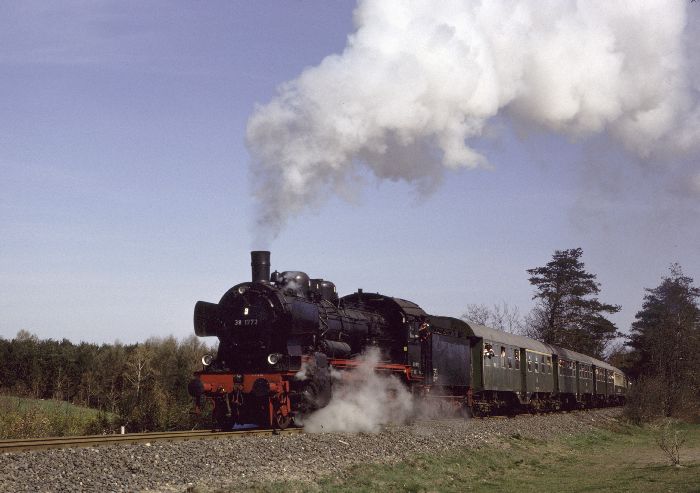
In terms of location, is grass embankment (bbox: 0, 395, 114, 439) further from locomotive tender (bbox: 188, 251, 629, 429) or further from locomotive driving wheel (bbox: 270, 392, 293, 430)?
locomotive driving wheel (bbox: 270, 392, 293, 430)

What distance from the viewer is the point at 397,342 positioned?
76.8 ft

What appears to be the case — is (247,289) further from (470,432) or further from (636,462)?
(636,462)

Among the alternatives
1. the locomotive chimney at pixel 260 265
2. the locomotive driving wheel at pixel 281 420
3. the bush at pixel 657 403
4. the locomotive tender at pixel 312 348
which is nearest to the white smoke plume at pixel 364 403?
the locomotive tender at pixel 312 348

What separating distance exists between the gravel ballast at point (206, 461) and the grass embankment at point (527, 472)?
483 mm

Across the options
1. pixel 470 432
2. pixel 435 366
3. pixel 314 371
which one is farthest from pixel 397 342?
pixel 314 371

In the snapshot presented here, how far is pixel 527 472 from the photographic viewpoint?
57.3ft

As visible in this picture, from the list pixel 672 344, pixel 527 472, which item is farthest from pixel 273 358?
pixel 672 344

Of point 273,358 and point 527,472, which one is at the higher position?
point 273,358

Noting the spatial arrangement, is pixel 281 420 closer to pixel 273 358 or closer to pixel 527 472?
pixel 273 358

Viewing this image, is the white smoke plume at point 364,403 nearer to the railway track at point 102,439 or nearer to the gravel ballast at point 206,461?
the gravel ballast at point 206,461

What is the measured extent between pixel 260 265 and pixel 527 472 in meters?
7.98

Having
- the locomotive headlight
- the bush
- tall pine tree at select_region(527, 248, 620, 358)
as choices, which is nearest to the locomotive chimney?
the locomotive headlight

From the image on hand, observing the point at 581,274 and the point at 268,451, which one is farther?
the point at 581,274

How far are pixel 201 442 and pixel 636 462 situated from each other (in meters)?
12.1
